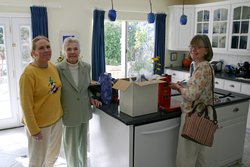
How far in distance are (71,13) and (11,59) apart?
52.0 inches

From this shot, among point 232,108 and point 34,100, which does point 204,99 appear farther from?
point 34,100

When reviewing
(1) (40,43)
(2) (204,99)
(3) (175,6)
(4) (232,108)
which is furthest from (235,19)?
(1) (40,43)

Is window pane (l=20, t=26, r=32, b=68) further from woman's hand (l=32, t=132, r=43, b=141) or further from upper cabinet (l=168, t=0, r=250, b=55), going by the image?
upper cabinet (l=168, t=0, r=250, b=55)

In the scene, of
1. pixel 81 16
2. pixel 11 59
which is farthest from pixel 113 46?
pixel 11 59

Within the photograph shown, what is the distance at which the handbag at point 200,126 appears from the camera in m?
2.04

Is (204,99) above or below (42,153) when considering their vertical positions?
above

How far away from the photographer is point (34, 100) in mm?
2033

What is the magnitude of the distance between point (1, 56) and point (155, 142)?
313 centimetres

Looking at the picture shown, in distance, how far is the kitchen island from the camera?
2.03m

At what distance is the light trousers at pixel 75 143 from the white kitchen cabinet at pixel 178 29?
3.68m

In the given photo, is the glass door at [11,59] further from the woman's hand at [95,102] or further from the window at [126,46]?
the woman's hand at [95,102]

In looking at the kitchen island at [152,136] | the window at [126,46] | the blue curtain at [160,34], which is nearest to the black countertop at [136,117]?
the kitchen island at [152,136]

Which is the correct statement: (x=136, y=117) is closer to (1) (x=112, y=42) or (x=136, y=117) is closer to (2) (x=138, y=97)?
(2) (x=138, y=97)

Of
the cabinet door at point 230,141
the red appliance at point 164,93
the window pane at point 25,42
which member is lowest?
the cabinet door at point 230,141
